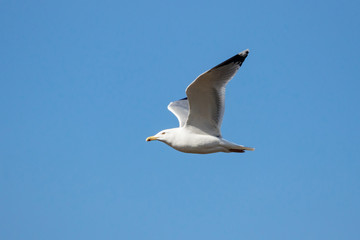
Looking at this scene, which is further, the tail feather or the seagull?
the tail feather

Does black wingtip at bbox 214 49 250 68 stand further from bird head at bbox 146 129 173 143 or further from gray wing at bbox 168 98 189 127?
gray wing at bbox 168 98 189 127

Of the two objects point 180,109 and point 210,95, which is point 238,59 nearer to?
point 210,95

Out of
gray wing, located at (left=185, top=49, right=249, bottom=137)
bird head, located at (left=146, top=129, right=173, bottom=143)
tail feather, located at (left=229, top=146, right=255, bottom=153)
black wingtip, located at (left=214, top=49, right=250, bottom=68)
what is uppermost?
black wingtip, located at (left=214, top=49, right=250, bottom=68)

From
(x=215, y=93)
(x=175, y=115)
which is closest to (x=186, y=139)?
(x=215, y=93)

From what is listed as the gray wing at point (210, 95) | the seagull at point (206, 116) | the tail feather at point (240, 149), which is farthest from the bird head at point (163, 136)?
the tail feather at point (240, 149)

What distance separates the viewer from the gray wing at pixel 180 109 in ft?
46.9

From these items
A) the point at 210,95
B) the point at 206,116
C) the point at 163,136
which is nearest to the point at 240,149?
the point at 206,116

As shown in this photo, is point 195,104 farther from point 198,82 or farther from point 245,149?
point 245,149

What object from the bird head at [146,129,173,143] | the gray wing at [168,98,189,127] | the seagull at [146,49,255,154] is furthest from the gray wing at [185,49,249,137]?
the gray wing at [168,98,189,127]

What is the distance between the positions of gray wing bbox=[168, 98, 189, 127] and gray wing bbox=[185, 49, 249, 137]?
138cm

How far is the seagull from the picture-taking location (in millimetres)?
11672

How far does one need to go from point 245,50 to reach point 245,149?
225 centimetres

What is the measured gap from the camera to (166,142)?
12.9 meters

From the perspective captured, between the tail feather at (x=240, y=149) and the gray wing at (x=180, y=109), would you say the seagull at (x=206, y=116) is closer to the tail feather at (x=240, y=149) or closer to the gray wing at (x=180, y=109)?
the tail feather at (x=240, y=149)
